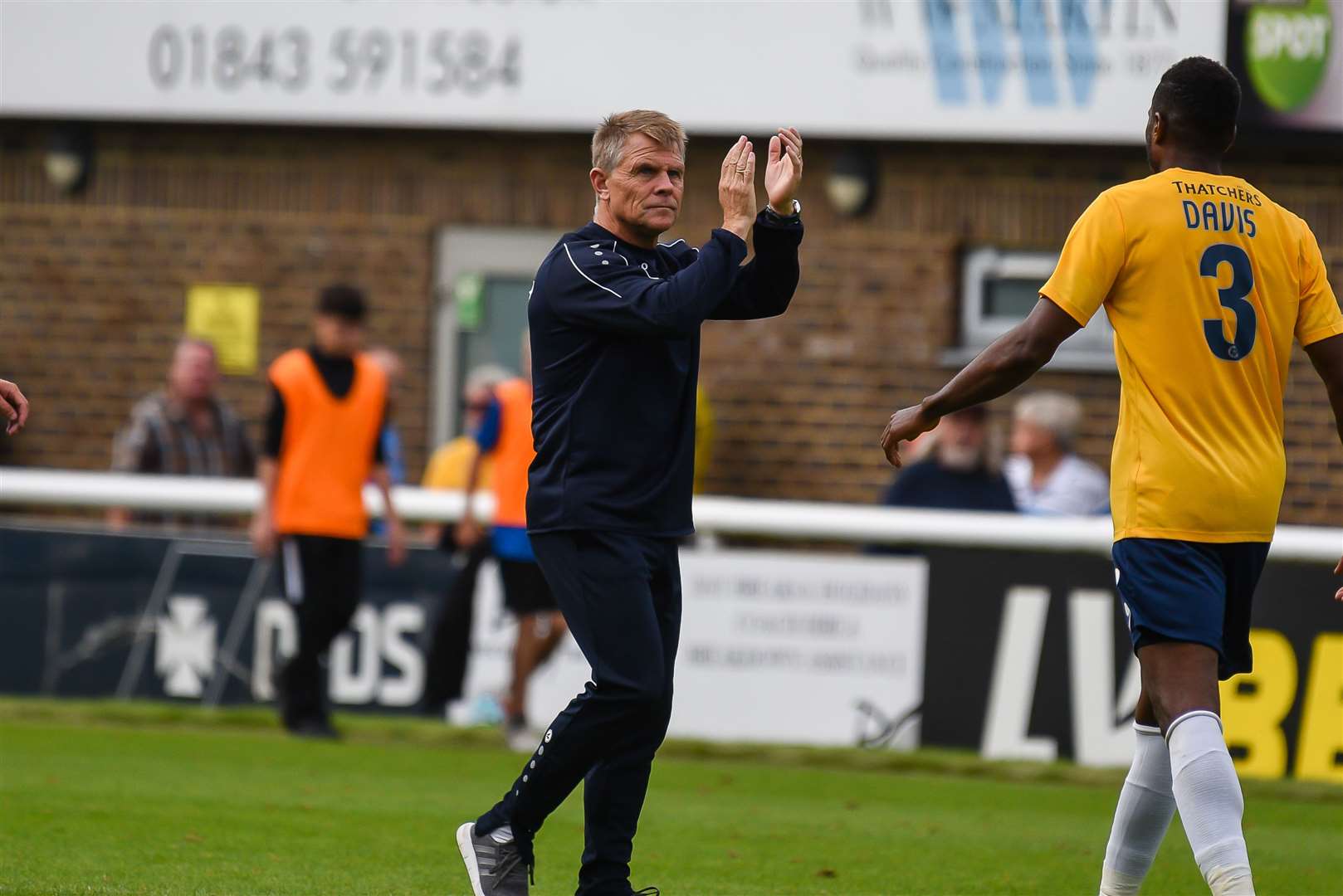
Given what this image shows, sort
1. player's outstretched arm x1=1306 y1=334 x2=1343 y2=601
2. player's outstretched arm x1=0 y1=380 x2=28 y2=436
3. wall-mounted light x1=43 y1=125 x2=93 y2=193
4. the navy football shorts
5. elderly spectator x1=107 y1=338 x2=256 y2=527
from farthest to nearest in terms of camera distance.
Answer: wall-mounted light x1=43 y1=125 x2=93 y2=193 → elderly spectator x1=107 y1=338 x2=256 y2=527 → player's outstretched arm x1=0 y1=380 x2=28 y2=436 → player's outstretched arm x1=1306 y1=334 x2=1343 y2=601 → the navy football shorts

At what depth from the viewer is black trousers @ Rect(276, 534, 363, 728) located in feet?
33.8

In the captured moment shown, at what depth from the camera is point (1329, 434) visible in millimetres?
12273

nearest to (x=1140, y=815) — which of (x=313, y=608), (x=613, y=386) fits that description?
(x=613, y=386)

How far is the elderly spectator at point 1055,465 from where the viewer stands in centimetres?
1108

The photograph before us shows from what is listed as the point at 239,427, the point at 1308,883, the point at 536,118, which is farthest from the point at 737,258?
the point at 536,118

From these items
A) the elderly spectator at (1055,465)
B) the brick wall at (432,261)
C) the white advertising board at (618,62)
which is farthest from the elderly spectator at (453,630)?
the white advertising board at (618,62)

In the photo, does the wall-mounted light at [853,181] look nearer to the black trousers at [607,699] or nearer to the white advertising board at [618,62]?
the white advertising board at [618,62]

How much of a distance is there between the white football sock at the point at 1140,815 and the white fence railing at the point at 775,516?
4.96 metres

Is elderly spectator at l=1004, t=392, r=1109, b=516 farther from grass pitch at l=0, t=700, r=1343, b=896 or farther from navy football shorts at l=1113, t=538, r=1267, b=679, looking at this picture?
navy football shorts at l=1113, t=538, r=1267, b=679

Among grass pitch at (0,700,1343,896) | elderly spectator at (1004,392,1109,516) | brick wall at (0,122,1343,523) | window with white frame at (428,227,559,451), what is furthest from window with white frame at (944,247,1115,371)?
grass pitch at (0,700,1343,896)

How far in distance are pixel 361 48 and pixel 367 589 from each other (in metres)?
4.03

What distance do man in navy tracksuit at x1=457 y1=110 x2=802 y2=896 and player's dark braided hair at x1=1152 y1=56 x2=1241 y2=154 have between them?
0.88 meters

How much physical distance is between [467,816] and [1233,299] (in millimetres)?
3863

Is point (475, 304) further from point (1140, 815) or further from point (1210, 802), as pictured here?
point (1210, 802)
